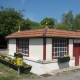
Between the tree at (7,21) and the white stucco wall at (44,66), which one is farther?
the tree at (7,21)

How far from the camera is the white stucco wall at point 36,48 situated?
1344 cm

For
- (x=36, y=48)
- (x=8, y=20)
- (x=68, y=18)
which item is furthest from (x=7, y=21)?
(x=68, y=18)

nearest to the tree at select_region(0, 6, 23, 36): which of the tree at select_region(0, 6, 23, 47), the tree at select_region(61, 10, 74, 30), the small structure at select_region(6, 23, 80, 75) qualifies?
the tree at select_region(0, 6, 23, 47)

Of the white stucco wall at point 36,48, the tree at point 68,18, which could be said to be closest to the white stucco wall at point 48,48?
the white stucco wall at point 36,48

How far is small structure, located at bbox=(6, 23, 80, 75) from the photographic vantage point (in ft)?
43.2

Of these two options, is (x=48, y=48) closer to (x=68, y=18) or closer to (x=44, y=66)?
(x=44, y=66)

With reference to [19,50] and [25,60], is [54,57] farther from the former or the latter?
[19,50]

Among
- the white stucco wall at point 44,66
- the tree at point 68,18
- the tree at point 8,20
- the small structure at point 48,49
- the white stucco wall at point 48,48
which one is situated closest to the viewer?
the white stucco wall at point 44,66

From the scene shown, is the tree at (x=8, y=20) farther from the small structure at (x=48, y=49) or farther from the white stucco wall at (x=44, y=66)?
the white stucco wall at (x=44, y=66)

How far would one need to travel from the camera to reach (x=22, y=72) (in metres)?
12.9

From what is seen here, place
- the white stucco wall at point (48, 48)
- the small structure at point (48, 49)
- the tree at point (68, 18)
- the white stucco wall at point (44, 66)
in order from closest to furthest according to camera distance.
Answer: the white stucco wall at point (44, 66), the small structure at point (48, 49), the white stucco wall at point (48, 48), the tree at point (68, 18)

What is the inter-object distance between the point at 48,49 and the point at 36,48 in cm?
115

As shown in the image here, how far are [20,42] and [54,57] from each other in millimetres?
4516

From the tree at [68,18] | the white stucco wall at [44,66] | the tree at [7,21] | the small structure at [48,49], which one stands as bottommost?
the white stucco wall at [44,66]
